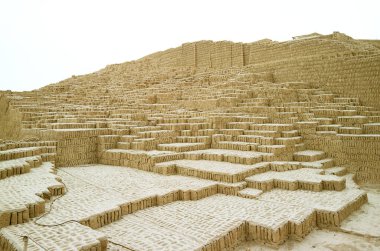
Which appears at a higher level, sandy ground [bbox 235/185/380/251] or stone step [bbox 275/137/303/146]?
stone step [bbox 275/137/303/146]

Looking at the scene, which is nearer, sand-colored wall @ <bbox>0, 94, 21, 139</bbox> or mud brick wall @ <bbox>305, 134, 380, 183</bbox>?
mud brick wall @ <bbox>305, 134, 380, 183</bbox>

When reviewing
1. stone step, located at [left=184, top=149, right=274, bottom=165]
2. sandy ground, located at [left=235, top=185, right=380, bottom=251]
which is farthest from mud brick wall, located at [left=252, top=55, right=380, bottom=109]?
sandy ground, located at [left=235, top=185, right=380, bottom=251]

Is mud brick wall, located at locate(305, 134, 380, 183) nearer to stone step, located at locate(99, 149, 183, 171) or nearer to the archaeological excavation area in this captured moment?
the archaeological excavation area

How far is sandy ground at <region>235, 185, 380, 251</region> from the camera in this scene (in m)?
4.36

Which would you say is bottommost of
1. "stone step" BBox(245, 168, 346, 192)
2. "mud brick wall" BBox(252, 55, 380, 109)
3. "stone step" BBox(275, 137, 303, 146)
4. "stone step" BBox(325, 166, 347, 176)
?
"stone step" BBox(325, 166, 347, 176)

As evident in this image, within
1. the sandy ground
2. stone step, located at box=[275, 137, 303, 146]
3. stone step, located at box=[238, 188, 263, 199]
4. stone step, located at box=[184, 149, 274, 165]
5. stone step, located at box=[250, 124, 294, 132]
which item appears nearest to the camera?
the sandy ground

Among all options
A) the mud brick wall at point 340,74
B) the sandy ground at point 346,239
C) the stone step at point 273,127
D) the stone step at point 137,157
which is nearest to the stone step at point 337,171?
the stone step at point 273,127

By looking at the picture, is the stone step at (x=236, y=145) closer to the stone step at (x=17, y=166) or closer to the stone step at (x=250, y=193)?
the stone step at (x=250, y=193)

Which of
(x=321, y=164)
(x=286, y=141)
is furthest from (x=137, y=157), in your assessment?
(x=321, y=164)

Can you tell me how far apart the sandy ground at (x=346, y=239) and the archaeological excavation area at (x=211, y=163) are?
0.03 m

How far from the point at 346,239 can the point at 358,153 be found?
441cm

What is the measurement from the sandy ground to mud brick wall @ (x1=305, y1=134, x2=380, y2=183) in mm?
3078

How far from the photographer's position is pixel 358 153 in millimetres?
8297

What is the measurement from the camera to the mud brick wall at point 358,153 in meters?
8.04
